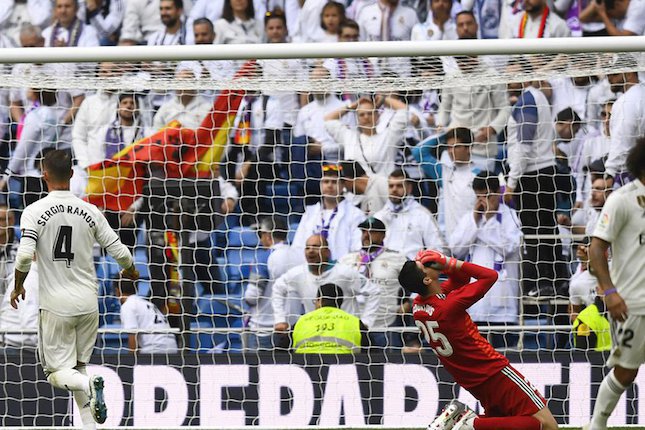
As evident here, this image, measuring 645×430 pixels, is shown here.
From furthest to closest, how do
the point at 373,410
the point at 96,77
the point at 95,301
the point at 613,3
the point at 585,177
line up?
the point at 613,3 → the point at 585,177 → the point at 96,77 → the point at 373,410 → the point at 95,301

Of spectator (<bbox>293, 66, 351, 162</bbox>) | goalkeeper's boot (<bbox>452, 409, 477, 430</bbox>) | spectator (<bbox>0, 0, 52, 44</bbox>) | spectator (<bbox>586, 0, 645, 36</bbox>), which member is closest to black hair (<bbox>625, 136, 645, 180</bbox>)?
goalkeeper's boot (<bbox>452, 409, 477, 430</bbox>)

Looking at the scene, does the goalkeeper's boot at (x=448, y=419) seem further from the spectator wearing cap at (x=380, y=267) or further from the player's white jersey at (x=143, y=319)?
the player's white jersey at (x=143, y=319)

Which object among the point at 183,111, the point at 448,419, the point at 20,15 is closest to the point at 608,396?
the point at 448,419

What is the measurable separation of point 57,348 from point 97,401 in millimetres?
482

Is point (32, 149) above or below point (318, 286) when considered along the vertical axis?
above

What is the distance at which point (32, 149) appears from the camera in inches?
392

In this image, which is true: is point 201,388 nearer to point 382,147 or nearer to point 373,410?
point 373,410

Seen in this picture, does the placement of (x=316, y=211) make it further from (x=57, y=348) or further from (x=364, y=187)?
(x=57, y=348)

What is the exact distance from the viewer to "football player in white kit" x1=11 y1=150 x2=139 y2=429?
22.4 feet

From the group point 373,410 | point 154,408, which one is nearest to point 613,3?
point 373,410

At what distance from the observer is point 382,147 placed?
9633mm

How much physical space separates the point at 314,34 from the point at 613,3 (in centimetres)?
305

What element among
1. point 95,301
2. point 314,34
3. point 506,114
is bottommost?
point 95,301


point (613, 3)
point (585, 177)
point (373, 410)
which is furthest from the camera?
point (613, 3)
